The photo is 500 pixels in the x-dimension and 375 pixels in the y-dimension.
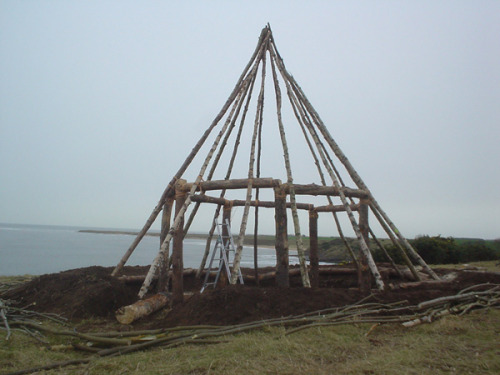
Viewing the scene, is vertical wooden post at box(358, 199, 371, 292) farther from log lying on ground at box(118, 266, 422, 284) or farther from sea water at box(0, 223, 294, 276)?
sea water at box(0, 223, 294, 276)

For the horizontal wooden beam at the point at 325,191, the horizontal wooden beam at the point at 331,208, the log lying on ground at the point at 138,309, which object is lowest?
the log lying on ground at the point at 138,309

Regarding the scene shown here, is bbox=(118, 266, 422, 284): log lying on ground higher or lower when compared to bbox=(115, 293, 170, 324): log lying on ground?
higher

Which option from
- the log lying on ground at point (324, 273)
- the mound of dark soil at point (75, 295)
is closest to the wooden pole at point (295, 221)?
the log lying on ground at point (324, 273)

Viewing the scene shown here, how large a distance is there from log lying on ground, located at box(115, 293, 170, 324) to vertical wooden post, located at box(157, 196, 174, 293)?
0.99 meters

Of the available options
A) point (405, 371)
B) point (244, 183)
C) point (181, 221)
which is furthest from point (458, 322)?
point (181, 221)

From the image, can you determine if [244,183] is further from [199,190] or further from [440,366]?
[440,366]

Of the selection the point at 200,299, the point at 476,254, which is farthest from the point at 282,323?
the point at 476,254

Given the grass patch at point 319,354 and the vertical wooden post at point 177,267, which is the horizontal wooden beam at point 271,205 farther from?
the grass patch at point 319,354

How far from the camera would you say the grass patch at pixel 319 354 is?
11.7 ft

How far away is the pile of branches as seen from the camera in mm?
4473

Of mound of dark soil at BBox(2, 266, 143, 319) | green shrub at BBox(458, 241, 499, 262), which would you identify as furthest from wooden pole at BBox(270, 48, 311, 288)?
green shrub at BBox(458, 241, 499, 262)

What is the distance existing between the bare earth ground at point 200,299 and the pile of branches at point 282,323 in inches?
12.2

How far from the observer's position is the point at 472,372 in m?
3.41

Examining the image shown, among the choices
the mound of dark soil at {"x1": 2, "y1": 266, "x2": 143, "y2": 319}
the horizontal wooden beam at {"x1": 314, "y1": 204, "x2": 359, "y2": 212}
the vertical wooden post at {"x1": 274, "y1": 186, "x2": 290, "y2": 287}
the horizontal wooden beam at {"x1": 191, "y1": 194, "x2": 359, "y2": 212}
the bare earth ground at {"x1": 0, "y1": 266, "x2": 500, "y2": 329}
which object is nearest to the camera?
the bare earth ground at {"x1": 0, "y1": 266, "x2": 500, "y2": 329}
